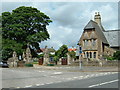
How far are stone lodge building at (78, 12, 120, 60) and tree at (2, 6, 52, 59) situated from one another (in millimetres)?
10150

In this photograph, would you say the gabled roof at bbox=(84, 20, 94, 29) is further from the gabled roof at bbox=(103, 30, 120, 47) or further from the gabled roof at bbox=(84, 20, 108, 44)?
the gabled roof at bbox=(103, 30, 120, 47)

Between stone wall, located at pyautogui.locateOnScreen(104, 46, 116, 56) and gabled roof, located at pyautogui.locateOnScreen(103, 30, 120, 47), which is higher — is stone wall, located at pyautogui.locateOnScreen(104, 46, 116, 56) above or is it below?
below

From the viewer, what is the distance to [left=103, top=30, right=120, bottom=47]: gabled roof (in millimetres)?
53062

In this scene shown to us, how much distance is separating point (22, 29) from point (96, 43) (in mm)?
18855

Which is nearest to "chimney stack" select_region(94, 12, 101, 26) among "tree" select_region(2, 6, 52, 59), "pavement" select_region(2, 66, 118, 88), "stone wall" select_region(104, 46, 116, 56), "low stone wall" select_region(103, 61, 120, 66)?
"stone wall" select_region(104, 46, 116, 56)

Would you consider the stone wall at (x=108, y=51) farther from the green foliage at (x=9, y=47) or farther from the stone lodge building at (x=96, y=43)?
the green foliage at (x=9, y=47)

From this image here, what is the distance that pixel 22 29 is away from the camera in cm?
4809

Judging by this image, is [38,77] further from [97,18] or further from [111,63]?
[97,18]

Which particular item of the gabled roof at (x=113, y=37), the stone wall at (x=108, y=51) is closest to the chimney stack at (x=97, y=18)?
the gabled roof at (x=113, y=37)

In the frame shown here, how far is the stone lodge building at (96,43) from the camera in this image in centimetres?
5172

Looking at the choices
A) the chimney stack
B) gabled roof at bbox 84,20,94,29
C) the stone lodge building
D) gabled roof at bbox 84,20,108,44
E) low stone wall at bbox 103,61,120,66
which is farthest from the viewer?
the chimney stack

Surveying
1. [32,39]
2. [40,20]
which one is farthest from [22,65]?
[40,20]

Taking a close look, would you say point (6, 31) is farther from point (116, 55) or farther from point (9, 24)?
point (116, 55)

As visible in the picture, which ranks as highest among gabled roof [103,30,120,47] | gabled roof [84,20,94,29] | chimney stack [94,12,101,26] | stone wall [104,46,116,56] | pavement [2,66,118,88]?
chimney stack [94,12,101,26]
